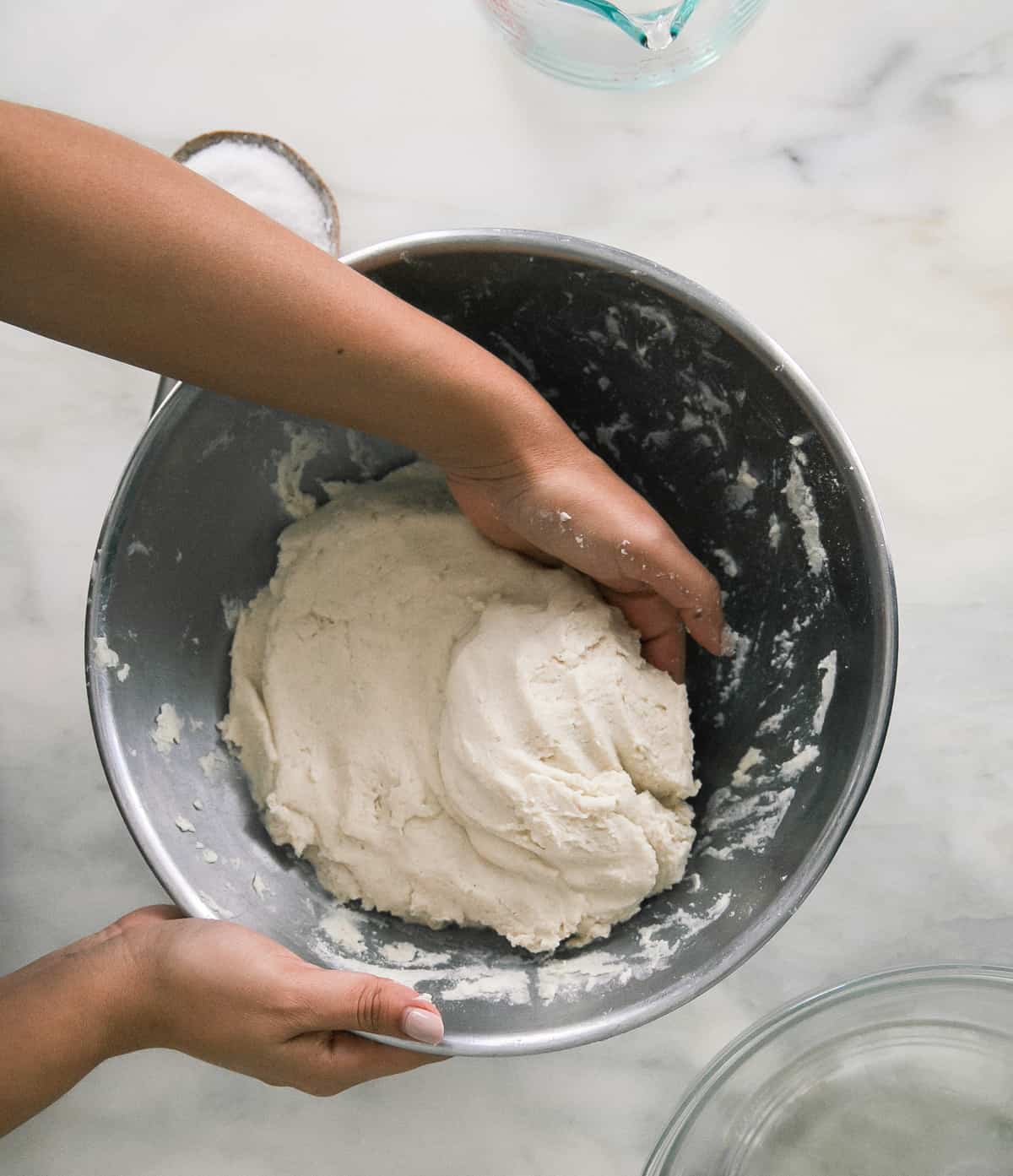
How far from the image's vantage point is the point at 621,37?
59.1 inches

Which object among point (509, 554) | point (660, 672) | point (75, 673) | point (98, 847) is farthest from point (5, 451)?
point (660, 672)

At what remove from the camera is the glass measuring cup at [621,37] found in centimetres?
147

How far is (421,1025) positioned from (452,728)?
0.37 m

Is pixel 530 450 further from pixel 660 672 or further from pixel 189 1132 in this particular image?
pixel 189 1132

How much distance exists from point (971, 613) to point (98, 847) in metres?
1.26

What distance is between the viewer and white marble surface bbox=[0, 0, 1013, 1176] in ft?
4.61

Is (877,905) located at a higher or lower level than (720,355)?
lower

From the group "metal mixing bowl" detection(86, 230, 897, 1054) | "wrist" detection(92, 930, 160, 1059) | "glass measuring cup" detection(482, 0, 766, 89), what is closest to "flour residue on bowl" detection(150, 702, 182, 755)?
"metal mixing bowl" detection(86, 230, 897, 1054)

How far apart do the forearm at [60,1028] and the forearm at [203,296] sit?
0.67m

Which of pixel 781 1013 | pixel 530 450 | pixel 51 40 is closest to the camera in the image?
pixel 530 450

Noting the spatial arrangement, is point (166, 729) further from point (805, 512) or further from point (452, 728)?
point (805, 512)

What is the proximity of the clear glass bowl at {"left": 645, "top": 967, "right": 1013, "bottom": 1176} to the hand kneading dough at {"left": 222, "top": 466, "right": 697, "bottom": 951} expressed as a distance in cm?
30

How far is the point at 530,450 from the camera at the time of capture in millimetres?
1210

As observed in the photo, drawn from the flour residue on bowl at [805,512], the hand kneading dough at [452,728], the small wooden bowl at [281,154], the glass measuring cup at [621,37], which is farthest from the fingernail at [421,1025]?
the glass measuring cup at [621,37]
